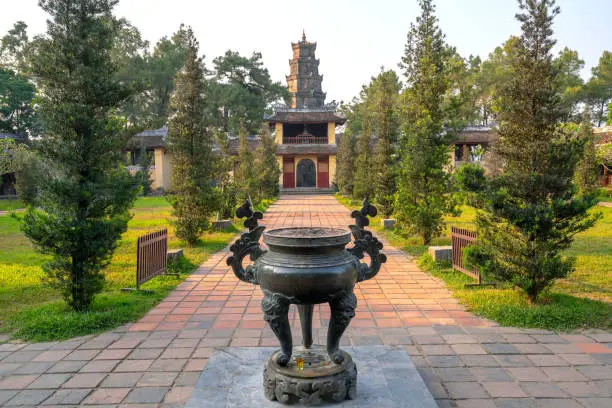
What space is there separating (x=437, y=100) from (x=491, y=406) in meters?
8.59

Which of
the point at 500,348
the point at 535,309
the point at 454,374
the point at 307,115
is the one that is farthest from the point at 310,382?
the point at 307,115

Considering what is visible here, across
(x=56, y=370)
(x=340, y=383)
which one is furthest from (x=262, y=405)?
(x=56, y=370)

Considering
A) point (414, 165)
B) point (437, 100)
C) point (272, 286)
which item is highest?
point (437, 100)

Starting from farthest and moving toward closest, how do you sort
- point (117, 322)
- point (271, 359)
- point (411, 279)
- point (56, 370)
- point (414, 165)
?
point (414, 165), point (411, 279), point (117, 322), point (56, 370), point (271, 359)

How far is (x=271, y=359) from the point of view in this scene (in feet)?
11.7

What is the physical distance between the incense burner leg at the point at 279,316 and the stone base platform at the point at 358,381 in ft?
1.38

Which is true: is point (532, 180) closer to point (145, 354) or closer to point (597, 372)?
point (597, 372)

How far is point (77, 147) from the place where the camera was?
5.64m

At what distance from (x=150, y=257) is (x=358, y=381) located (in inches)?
193

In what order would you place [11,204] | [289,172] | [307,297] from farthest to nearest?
[289,172]
[11,204]
[307,297]

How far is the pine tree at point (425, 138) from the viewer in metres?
10.6

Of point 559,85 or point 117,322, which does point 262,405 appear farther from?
point 559,85

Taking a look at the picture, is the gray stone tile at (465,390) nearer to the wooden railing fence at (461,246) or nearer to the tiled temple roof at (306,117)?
the wooden railing fence at (461,246)

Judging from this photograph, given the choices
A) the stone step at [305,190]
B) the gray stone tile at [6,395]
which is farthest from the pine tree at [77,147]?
the stone step at [305,190]
